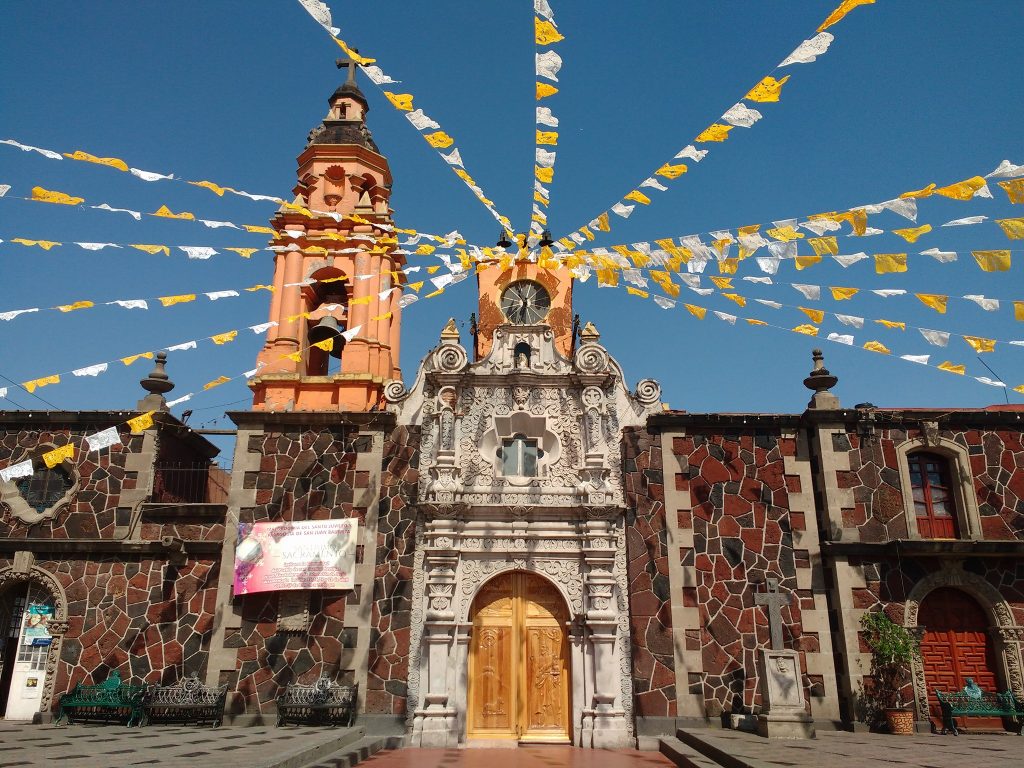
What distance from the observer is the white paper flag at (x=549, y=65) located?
8.73 meters

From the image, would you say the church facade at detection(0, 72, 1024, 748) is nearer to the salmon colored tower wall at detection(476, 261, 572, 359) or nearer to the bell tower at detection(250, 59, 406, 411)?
the bell tower at detection(250, 59, 406, 411)

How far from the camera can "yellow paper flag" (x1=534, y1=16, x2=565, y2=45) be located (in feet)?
27.4

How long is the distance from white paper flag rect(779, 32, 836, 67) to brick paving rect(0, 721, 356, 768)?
30.5ft

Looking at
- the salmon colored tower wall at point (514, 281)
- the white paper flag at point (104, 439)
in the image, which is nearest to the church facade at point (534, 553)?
the white paper flag at point (104, 439)

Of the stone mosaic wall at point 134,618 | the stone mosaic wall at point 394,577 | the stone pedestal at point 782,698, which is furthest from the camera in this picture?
the stone mosaic wall at point 134,618

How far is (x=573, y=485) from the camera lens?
13.9 m

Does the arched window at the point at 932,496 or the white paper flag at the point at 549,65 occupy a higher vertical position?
the white paper flag at the point at 549,65

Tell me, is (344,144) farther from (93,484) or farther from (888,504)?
(888,504)

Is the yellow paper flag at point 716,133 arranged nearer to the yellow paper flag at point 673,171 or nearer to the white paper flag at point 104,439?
the yellow paper flag at point 673,171

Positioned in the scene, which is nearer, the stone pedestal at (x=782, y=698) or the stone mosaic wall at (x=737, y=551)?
the stone pedestal at (x=782, y=698)

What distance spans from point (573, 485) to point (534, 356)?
8.79 ft

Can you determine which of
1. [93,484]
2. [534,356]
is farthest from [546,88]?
[93,484]

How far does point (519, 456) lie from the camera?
14188mm

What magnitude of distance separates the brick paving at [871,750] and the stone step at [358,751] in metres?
4.83
